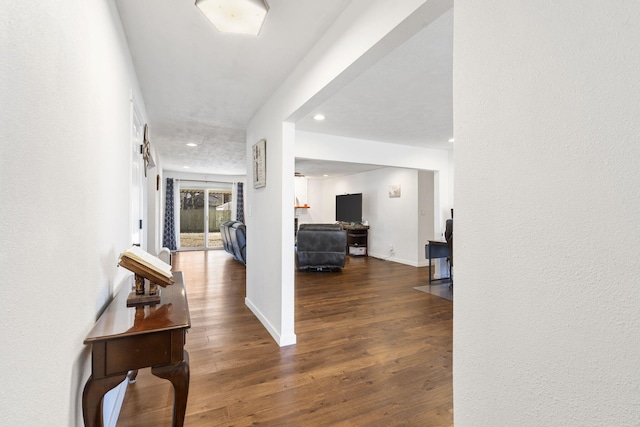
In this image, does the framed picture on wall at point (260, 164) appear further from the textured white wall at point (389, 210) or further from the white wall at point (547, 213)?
the textured white wall at point (389, 210)

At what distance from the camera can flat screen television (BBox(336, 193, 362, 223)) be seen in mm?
8047

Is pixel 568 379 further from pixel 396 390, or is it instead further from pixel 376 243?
pixel 376 243

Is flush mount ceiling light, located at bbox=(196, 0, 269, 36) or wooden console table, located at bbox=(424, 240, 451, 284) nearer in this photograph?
flush mount ceiling light, located at bbox=(196, 0, 269, 36)

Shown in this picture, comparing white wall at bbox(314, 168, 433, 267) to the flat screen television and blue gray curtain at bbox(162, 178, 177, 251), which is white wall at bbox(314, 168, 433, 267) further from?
blue gray curtain at bbox(162, 178, 177, 251)

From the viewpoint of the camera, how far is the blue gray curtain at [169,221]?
28.6 ft

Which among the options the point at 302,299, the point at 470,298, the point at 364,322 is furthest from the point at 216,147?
the point at 470,298

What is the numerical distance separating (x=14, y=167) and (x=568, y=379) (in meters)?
1.34

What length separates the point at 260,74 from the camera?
7.99 ft

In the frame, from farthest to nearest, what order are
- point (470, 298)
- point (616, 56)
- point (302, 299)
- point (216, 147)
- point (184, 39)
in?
point (216, 147), point (302, 299), point (184, 39), point (470, 298), point (616, 56)

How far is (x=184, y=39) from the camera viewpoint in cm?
194

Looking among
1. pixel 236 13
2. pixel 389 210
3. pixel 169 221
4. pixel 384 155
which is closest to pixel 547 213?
pixel 236 13

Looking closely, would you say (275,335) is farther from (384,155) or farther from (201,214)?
(201,214)

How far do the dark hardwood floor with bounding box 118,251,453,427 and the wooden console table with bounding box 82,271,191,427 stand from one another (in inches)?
24.3

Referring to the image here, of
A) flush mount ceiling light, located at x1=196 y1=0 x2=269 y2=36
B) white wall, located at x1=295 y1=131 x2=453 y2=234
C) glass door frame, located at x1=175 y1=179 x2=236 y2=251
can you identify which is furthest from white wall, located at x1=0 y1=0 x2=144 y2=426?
glass door frame, located at x1=175 y1=179 x2=236 y2=251
